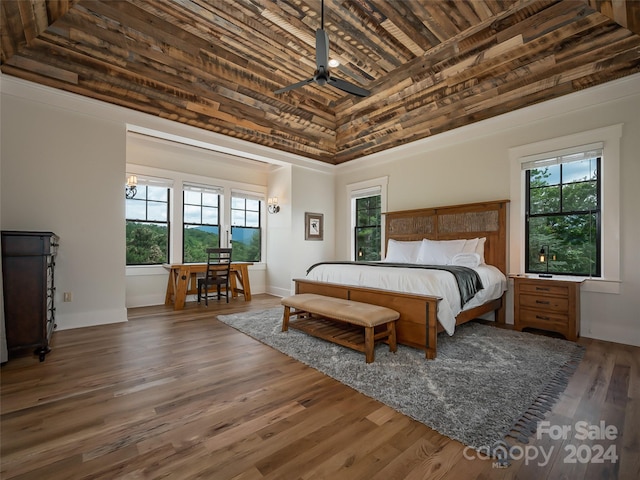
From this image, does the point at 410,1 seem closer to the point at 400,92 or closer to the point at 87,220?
the point at 400,92

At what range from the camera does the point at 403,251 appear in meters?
4.88

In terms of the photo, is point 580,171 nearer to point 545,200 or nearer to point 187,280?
point 545,200

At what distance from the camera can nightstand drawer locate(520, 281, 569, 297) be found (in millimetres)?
3240

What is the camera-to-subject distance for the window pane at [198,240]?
5695mm

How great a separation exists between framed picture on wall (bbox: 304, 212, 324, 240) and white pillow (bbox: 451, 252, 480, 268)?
3.07m

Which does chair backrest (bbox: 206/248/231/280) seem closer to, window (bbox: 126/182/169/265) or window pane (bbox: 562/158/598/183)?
window (bbox: 126/182/169/265)

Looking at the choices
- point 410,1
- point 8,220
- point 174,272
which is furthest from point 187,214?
point 410,1

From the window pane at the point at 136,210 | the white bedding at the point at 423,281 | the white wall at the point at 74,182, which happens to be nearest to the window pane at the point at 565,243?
the white bedding at the point at 423,281

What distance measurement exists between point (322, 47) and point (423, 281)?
92.4 inches

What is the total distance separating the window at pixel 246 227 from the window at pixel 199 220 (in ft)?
1.21

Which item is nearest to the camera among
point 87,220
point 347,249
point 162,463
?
point 162,463

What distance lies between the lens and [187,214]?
5688 mm

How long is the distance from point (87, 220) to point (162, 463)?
11.6 feet

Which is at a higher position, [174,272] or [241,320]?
[174,272]
